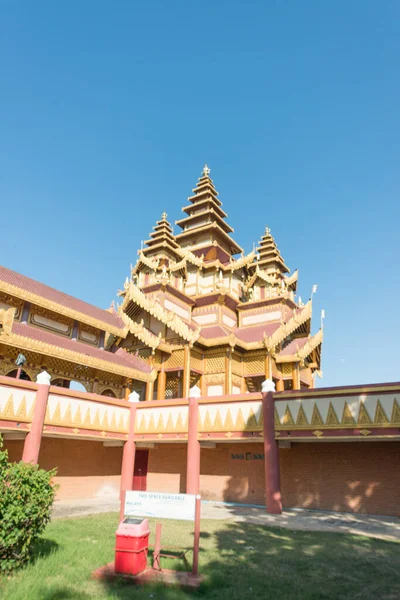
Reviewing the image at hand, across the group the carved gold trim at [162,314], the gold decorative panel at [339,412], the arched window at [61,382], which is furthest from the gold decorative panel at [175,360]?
the gold decorative panel at [339,412]

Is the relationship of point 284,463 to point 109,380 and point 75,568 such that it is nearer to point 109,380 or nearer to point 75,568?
point 109,380

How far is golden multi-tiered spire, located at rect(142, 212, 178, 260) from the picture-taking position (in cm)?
3084

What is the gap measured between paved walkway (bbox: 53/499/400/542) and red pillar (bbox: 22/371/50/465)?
2129 millimetres

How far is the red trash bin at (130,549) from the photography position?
6516 mm

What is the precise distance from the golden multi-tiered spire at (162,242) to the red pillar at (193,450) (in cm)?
1582

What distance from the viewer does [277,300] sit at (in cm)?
2661

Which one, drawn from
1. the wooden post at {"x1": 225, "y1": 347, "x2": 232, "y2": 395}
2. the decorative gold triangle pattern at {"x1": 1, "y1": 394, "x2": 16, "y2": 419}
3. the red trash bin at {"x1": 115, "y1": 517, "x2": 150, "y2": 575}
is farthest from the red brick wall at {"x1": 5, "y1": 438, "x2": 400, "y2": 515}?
the red trash bin at {"x1": 115, "y1": 517, "x2": 150, "y2": 575}

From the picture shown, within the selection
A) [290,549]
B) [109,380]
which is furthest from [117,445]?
[290,549]

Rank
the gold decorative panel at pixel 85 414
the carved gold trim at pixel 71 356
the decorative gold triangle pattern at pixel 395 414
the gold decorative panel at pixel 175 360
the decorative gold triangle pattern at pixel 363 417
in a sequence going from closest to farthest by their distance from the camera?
the decorative gold triangle pattern at pixel 395 414 → the decorative gold triangle pattern at pixel 363 417 → the carved gold trim at pixel 71 356 → the gold decorative panel at pixel 85 414 → the gold decorative panel at pixel 175 360

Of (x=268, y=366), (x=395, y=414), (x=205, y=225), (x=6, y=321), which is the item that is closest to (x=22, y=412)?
(x=6, y=321)

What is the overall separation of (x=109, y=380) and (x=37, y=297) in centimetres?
554

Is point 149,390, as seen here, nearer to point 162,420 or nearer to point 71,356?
point 162,420

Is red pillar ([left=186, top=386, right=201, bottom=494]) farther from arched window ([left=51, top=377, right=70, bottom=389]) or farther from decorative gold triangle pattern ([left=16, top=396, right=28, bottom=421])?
decorative gold triangle pattern ([left=16, top=396, right=28, bottom=421])

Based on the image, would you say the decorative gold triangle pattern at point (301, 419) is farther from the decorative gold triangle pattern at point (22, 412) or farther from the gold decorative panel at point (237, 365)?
the decorative gold triangle pattern at point (22, 412)
